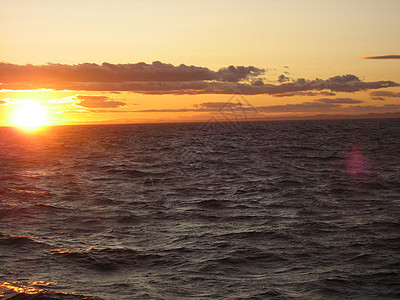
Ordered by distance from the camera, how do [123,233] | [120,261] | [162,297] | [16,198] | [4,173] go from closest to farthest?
[162,297] → [120,261] → [123,233] → [16,198] → [4,173]

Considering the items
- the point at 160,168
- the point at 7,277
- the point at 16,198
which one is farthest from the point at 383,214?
the point at 160,168

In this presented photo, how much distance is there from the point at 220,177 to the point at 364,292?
2372 cm

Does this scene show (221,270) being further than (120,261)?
No

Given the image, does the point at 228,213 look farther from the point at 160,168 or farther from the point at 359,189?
the point at 160,168

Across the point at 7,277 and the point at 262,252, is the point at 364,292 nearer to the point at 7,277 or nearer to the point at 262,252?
the point at 262,252

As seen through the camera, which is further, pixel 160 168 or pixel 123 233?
pixel 160 168

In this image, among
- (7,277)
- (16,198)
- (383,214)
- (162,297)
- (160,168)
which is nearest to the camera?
(162,297)

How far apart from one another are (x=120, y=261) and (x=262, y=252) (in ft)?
14.9

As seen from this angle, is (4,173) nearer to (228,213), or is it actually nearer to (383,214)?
(228,213)

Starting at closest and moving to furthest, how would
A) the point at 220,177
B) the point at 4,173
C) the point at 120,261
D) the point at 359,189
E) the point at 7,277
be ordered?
the point at 7,277 < the point at 120,261 < the point at 359,189 < the point at 220,177 < the point at 4,173

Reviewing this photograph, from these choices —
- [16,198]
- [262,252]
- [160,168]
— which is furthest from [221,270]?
[160,168]

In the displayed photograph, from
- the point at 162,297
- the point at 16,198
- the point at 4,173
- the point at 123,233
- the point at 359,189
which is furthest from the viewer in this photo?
the point at 4,173

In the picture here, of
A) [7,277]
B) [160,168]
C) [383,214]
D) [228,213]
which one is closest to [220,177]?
[160,168]

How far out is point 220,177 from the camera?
34.8 meters
